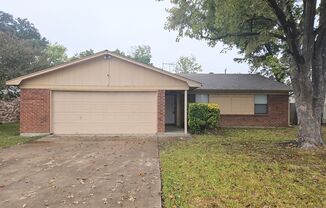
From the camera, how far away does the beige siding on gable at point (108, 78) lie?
56.7 feet

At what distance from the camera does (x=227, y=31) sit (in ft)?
54.0

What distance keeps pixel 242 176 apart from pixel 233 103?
14794mm

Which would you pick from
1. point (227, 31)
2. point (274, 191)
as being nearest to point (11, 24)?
point (227, 31)

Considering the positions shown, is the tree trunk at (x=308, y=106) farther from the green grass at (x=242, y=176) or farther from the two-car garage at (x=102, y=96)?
the two-car garage at (x=102, y=96)

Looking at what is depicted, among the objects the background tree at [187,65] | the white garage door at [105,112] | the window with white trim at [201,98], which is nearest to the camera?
the white garage door at [105,112]

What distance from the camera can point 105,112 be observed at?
697 inches

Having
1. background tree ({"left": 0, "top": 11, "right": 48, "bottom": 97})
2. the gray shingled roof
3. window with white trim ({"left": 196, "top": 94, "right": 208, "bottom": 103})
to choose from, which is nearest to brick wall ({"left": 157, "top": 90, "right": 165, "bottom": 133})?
the gray shingled roof

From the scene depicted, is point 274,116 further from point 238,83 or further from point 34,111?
point 34,111

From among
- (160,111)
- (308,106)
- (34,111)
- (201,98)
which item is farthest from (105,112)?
(308,106)

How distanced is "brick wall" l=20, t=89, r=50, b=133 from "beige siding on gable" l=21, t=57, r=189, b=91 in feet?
2.26

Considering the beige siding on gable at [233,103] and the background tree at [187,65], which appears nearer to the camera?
the beige siding on gable at [233,103]

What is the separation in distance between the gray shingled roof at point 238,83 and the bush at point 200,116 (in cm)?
426

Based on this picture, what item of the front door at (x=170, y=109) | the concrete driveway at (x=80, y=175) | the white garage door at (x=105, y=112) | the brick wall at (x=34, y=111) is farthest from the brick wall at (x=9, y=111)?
the concrete driveway at (x=80, y=175)

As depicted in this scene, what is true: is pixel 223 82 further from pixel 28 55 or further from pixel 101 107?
pixel 28 55
